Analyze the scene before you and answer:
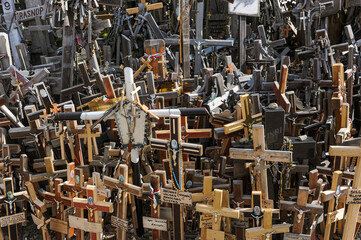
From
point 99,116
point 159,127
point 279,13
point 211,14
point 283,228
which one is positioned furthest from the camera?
point 211,14

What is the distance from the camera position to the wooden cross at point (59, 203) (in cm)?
537

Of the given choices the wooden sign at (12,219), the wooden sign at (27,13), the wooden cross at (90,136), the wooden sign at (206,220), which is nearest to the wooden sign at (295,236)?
the wooden sign at (206,220)

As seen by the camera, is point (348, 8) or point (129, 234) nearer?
point (129, 234)

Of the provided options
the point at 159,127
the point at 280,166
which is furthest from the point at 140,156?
the point at 280,166

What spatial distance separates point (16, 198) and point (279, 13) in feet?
29.1

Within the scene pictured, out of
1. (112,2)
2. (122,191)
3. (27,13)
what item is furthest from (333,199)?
(27,13)

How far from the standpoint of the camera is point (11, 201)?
540cm

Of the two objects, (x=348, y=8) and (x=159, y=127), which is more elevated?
(x=348, y=8)

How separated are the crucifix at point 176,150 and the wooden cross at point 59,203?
1.36m

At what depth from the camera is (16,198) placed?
543 centimetres

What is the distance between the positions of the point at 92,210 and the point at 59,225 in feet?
2.30

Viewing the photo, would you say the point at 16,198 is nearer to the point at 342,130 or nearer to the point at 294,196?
the point at 294,196

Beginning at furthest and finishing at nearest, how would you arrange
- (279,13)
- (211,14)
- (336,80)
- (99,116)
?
(211,14) → (279,13) → (336,80) → (99,116)

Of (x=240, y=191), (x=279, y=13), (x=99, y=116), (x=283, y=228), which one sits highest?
(x=279, y=13)
